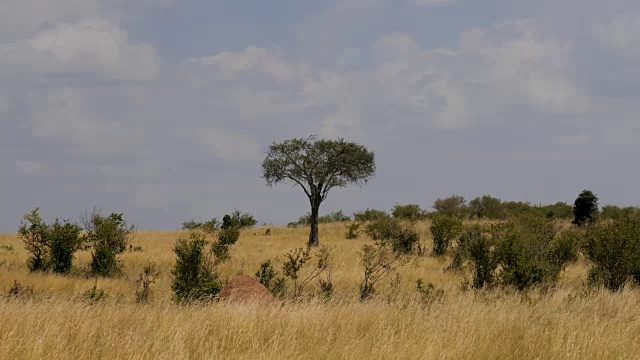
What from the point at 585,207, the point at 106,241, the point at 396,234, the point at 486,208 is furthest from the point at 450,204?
the point at 106,241

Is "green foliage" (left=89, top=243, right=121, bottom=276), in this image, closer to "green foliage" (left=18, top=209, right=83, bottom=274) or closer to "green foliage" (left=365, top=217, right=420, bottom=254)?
"green foliage" (left=18, top=209, right=83, bottom=274)

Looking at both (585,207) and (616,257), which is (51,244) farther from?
(585,207)

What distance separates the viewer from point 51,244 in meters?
20.6

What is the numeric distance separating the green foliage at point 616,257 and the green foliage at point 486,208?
125ft

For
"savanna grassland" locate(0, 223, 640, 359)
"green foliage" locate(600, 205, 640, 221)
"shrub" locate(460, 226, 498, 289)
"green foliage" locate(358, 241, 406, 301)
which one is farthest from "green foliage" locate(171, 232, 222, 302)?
"green foliage" locate(600, 205, 640, 221)

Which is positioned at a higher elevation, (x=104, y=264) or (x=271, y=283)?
(x=104, y=264)

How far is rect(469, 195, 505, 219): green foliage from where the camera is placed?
5696cm

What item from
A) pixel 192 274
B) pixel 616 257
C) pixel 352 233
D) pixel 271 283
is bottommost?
pixel 271 283

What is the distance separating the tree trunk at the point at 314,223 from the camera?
3758 cm

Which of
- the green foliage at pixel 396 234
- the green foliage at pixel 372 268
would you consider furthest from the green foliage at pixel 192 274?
the green foliage at pixel 396 234

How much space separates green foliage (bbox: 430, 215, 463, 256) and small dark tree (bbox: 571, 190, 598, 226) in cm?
1827

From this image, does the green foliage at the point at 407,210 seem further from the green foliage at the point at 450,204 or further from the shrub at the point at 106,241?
the shrub at the point at 106,241

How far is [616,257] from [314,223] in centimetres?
2227

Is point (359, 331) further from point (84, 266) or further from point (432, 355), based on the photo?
point (84, 266)
